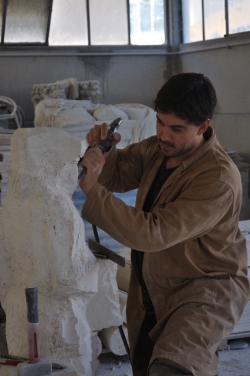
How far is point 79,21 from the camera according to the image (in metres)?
9.40

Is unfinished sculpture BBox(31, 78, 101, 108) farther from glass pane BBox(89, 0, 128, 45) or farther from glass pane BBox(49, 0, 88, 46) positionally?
glass pane BBox(89, 0, 128, 45)

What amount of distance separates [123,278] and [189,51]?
6.20 metres

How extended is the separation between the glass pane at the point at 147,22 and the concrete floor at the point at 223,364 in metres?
7.06

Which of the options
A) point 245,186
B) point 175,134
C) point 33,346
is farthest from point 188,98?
point 245,186

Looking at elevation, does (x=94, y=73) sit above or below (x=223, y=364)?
above

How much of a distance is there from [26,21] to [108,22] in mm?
1416

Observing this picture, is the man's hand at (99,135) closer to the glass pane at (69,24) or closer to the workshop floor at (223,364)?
the workshop floor at (223,364)

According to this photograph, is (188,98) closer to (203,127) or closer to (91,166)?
(203,127)

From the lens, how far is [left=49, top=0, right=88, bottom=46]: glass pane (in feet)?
30.5

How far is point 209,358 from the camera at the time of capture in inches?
86.8

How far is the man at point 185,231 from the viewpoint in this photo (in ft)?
6.91

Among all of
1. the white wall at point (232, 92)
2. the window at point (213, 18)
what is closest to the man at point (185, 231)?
the white wall at point (232, 92)

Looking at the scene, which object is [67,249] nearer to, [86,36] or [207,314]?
[207,314]

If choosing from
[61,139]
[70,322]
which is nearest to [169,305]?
[70,322]
